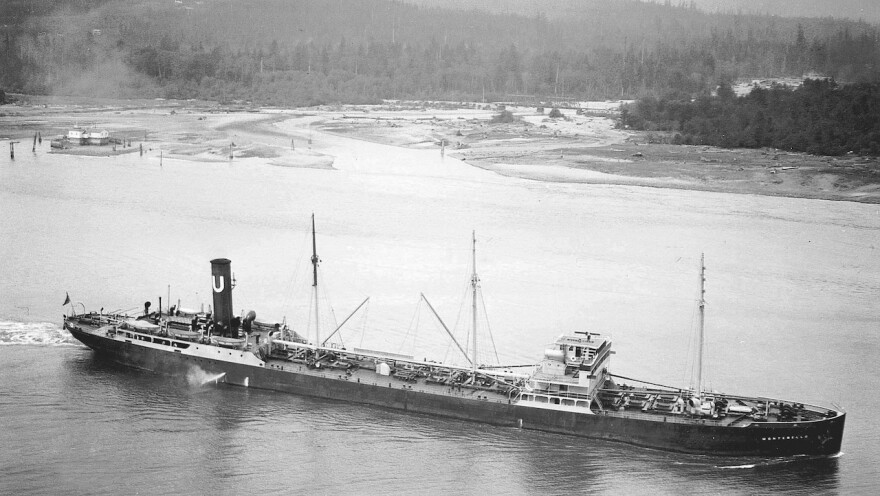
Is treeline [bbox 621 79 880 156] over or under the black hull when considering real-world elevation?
over

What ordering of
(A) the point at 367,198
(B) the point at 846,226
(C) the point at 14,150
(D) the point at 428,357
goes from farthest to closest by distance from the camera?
(C) the point at 14,150 < (A) the point at 367,198 < (B) the point at 846,226 < (D) the point at 428,357

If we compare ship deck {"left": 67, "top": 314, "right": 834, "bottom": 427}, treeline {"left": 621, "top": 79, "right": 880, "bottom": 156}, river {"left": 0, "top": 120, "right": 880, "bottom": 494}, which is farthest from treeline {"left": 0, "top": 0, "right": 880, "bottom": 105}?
ship deck {"left": 67, "top": 314, "right": 834, "bottom": 427}

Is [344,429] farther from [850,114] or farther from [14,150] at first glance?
[14,150]

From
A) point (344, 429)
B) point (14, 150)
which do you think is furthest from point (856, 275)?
point (14, 150)

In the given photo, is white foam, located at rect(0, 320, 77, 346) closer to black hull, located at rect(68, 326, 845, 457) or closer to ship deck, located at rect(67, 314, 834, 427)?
black hull, located at rect(68, 326, 845, 457)

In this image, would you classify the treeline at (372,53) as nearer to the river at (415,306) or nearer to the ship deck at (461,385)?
the river at (415,306)

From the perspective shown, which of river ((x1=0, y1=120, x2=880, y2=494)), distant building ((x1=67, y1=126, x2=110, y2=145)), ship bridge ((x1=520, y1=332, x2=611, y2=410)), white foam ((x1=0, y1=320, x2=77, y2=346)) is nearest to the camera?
river ((x1=0, y1=120, x2=880, y2=494))
